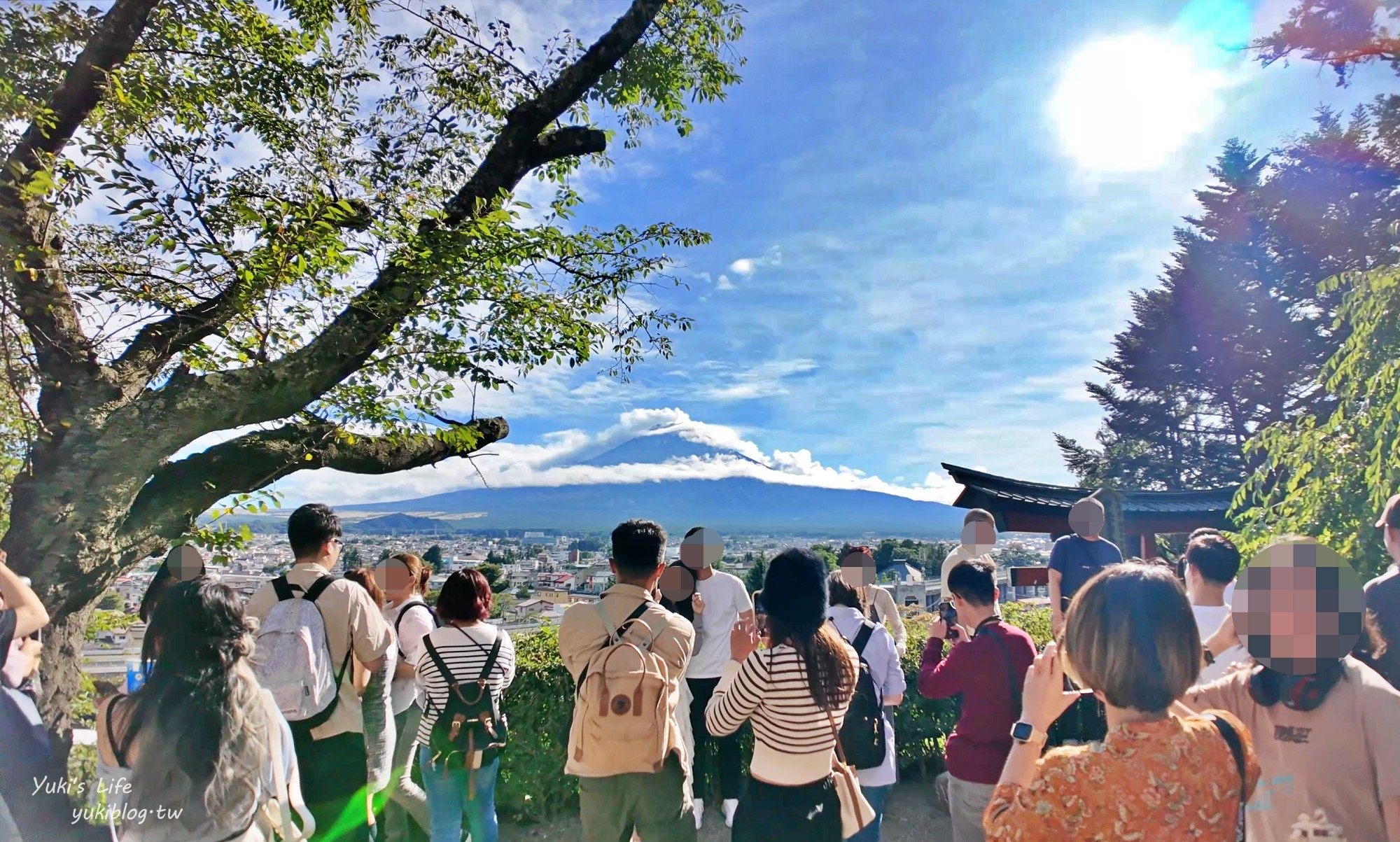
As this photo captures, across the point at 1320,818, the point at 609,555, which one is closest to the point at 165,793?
the point at 609,555

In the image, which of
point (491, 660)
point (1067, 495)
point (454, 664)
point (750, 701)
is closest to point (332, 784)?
point (454, 664)

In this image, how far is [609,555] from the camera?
305cm

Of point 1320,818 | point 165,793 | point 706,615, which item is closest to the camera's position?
point 1320,818

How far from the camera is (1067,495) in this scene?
919 centimetres

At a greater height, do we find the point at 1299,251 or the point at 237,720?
the point at 1299,251

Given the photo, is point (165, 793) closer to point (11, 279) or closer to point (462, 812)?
point (462, 812)

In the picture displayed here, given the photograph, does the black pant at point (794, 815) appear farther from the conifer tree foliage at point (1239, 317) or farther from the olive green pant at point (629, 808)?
the conifer tree foliage at point (1239, 317)

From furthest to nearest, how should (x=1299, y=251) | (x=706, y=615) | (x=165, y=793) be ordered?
(x=1299, y=251) < (x=706, y=615) < (x=165, y=793)

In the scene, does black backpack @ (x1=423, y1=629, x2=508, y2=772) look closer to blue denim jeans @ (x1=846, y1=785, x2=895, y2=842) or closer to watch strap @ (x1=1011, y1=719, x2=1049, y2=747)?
blue denim jeans @ (x1=846, y1=785, x2=895, y2=842)

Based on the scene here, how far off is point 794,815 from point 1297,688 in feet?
5.87

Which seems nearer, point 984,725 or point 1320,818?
point 1320,818

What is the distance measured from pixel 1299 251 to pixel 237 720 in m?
32.0

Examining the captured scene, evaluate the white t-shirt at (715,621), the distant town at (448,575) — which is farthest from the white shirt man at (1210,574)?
the white t-shirt at (715,621)

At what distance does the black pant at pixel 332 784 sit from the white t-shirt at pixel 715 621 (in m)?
2.15
